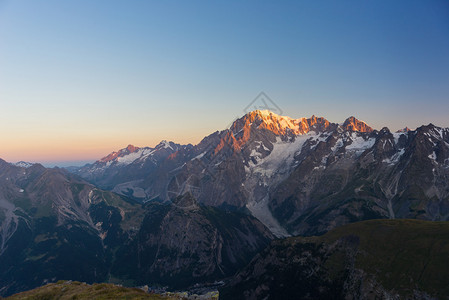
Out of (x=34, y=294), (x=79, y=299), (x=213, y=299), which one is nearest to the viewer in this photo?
(x=79, y=299)

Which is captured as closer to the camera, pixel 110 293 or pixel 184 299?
pixel 110 293

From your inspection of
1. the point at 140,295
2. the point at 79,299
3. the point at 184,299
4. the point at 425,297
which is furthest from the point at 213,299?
the point at 425,297

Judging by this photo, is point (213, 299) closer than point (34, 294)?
No

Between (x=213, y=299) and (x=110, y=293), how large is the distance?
43850 millimetres

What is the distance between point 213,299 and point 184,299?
53.4ft

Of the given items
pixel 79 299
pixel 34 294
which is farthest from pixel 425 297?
pixel 34 294

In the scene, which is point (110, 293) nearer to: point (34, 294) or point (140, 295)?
point (140, 295)

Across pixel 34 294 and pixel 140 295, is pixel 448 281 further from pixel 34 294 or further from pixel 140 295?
pixel 34 294

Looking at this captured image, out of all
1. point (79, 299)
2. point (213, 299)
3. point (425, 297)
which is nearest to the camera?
point (79, 299)

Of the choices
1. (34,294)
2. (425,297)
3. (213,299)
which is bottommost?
(425,297)

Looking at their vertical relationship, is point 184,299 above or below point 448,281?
above

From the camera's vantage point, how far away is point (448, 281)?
199m

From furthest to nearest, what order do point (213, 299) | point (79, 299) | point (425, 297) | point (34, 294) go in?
point (425, 297)
point (213, 299)
point (34, 294)
point (79, 299)

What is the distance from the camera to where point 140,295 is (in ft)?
304
